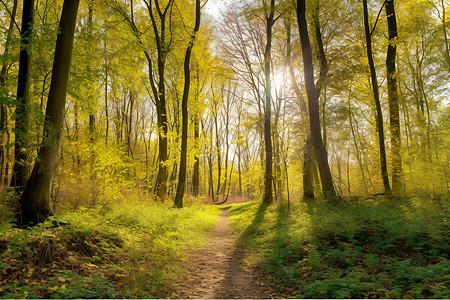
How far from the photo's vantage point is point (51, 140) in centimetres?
504

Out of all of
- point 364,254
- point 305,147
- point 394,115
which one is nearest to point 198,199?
point 305,147

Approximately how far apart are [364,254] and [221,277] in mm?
2782

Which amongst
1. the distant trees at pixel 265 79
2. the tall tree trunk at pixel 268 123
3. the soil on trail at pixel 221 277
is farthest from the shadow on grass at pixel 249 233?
the tall tree trunk at pixel 268 123

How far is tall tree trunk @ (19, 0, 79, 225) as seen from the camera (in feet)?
16.1

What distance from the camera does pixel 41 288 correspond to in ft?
10.00

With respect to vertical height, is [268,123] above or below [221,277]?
above

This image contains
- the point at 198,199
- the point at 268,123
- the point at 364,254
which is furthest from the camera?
the point at 198,199

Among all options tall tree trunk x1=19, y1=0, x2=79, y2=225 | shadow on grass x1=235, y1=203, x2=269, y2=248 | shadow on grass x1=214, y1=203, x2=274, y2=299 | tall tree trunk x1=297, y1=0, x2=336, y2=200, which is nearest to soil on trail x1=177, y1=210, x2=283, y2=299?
shadow on grass x1=214, y1=203, x2=274, y2=299

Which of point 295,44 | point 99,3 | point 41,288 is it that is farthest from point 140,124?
point 41,288

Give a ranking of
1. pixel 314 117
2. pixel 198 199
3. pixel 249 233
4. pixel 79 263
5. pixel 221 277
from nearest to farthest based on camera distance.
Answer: pixel 79 263 → pixel 221 277 → pixel 249 233 → pixel 314 117 → pixel 198 199

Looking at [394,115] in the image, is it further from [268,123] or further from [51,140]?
[51,140]

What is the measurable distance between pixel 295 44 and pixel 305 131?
5070 mm

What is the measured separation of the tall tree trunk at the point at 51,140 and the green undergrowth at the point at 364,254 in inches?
183

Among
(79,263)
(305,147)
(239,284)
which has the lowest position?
(239,284)
